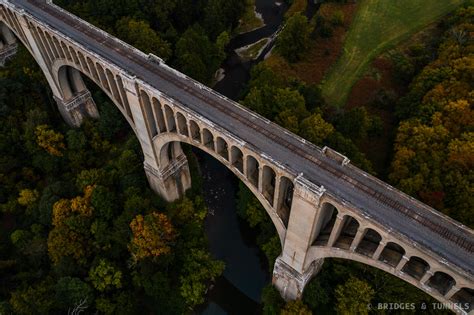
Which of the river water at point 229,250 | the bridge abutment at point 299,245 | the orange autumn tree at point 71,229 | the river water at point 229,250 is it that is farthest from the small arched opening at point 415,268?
the orange autumn tree at point 71,229

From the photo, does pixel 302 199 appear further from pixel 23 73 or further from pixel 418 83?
pixel 23 73

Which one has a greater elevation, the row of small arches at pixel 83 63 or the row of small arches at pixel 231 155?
the row of small arches at pixel 83 63

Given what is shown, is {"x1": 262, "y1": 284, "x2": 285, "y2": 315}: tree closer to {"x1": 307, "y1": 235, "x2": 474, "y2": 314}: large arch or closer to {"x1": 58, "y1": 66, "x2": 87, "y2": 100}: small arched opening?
{"x1": 307, "y1": 235, "x2": 474, "y2": 314}: large arch

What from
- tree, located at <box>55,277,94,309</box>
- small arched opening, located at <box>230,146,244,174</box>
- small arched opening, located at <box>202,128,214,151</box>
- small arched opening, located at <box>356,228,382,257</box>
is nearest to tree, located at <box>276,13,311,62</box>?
small arched opening, located at <box>202,128,214,151</box>

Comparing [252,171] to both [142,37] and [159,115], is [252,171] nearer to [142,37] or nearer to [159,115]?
[159,115]

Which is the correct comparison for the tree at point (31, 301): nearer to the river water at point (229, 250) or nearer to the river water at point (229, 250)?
the river water at point (229, 250)
